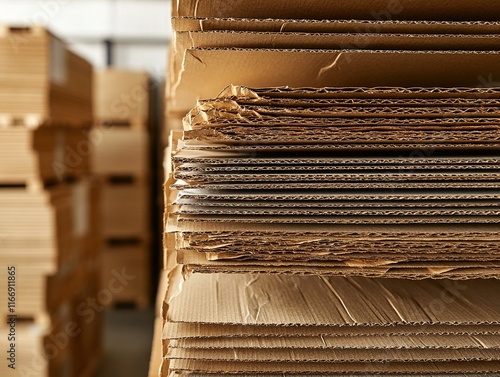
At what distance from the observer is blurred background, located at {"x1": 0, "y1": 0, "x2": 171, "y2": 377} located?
9.93 feet

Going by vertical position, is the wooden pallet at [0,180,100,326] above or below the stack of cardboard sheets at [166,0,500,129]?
below

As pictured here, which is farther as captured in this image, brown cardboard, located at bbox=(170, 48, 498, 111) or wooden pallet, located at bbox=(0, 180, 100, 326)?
wooden pallet, located at bbox=(0, 180, 100, 326)

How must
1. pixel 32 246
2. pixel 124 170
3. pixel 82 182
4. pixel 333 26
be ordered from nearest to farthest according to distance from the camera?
pixel 333 26 → pixel 32 246 → pixel 82 182 → pixel 124 170

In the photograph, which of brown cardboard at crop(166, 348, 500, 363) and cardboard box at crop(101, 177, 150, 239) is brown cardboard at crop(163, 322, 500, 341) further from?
cardboard box at crop(101, 177, 150, 239)

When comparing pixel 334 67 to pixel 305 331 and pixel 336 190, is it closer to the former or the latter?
pixel 336 190

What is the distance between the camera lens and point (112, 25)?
703 cm

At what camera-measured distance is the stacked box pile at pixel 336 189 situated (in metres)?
0.70

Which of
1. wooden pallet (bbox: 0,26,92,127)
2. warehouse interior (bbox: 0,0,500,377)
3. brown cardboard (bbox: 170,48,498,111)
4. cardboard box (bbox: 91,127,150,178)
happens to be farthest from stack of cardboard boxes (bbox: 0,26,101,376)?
cardboard box (bbox: 91,127,150,178)

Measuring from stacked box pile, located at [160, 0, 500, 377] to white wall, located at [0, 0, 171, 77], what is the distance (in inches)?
265

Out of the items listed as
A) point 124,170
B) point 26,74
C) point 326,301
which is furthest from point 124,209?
point 326,301

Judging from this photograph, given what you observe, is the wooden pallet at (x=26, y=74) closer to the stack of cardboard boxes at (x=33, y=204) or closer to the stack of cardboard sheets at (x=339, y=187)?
the stack of cardboard boxes at (x=33, y=204)

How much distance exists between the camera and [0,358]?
120 inches

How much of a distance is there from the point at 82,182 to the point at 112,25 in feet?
12.3

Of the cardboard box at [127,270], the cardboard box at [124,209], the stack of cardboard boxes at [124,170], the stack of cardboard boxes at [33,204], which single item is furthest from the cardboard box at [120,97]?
the stack of cardboard boxes at [33,204]
